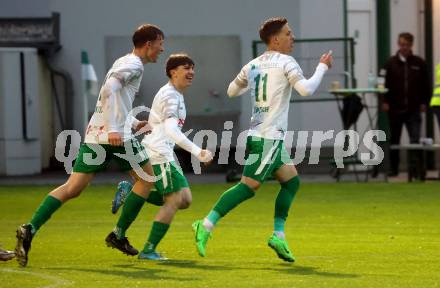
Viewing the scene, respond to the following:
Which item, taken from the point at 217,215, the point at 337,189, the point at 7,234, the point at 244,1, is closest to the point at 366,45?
the point at 244,1

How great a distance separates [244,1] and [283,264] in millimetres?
15368

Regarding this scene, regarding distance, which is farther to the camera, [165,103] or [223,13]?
[223,13]

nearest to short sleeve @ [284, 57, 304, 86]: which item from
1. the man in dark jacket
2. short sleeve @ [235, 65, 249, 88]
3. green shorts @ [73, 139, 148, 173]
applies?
short sleeve @ [235, 65, 249, 88]

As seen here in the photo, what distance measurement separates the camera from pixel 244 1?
2672 centimetres

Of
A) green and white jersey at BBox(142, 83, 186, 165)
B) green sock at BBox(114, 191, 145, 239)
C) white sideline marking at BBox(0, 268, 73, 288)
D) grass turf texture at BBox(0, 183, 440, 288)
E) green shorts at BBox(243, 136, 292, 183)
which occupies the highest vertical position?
green and white jersey at BBox(142, 83, 186, 165)

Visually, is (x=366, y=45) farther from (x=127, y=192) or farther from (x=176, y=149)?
(x=127, y=192)

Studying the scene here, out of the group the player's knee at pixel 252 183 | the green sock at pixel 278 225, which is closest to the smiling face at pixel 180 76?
the player's knee at pixel 252 183

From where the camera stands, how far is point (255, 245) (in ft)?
44.2

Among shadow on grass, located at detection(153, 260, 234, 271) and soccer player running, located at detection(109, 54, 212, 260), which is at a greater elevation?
soccer player running, located at detection(109, 54, 212, 260)

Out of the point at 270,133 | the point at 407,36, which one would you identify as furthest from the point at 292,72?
the point at 407,36

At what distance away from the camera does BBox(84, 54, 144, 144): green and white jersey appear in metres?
11.9

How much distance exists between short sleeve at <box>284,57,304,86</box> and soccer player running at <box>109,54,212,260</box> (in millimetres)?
820

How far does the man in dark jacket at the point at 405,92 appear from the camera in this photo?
2453cm

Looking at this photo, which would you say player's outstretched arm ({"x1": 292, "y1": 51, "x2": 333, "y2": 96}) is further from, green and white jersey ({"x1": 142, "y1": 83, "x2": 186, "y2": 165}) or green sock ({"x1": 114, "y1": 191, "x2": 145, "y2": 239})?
green sock ({"x1": 114, "y1": 191, "x2": 145, "y2": 239})
